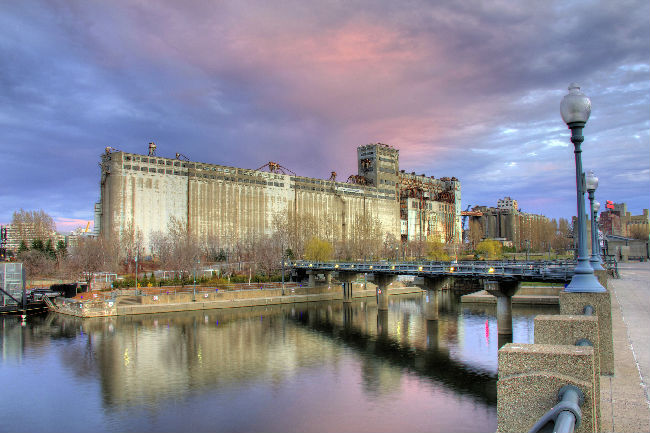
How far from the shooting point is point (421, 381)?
35312 mm

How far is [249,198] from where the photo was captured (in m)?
139

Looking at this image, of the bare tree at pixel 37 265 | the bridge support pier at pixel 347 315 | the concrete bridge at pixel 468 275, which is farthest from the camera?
the bare tree at pixel 37 265

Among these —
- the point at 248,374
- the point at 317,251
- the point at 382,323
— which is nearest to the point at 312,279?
the point at 317,251

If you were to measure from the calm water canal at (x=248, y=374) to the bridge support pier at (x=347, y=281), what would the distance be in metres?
20.1

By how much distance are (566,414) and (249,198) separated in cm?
13710

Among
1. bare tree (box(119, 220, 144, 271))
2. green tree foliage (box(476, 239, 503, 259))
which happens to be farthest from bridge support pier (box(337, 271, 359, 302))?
green tree foliage (box(476, 239, 503, 259))

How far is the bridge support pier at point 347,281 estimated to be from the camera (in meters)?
83.1

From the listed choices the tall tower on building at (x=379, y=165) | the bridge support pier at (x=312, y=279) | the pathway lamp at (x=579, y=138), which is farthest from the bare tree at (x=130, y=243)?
the pathway lamp at (x=579, y=138)

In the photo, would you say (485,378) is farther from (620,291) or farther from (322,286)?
(322,286)

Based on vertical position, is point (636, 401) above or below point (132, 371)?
above

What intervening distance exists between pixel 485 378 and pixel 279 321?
105ft

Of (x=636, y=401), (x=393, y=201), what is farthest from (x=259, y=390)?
(x=393, y=201)

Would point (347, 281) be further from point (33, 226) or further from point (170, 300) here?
point (33, 226)

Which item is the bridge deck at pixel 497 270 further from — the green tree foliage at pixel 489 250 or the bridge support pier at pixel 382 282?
the green tree foliage at pixel 489 250
